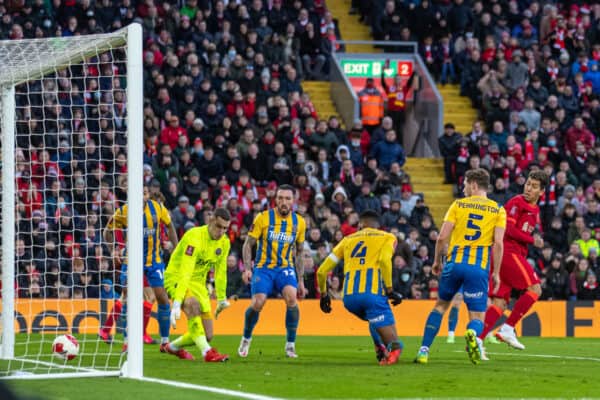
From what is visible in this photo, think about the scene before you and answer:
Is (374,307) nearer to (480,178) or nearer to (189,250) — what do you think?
(480,178)

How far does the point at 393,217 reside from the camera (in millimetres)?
23375

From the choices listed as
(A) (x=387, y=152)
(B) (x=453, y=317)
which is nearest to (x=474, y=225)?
(B) (x=453, y=317)

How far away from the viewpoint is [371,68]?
2922cm

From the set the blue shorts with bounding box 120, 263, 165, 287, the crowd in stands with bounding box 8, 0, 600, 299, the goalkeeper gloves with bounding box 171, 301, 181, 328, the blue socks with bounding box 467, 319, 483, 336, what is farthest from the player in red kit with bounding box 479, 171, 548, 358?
the crowd in stands with bounding box 8, 0, 600, 299

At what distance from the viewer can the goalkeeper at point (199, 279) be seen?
1244 centimetres

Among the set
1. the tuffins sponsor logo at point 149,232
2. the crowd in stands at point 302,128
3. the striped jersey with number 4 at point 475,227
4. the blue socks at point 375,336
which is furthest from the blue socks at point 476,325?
the crowd in stands at point 302,128

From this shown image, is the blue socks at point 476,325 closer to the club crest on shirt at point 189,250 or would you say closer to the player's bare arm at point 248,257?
the player's bare arm at point 248,257

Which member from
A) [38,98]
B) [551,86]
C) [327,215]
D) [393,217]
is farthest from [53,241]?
[551,86]

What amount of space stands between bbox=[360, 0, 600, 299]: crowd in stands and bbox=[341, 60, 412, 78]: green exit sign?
796 mm

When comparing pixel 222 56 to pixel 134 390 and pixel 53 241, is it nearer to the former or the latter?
pixel 53 241

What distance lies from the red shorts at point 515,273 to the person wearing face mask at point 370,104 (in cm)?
1284

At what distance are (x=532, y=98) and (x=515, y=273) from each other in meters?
14.2

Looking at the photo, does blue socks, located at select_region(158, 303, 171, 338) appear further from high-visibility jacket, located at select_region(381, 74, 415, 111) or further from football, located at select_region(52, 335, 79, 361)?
high-visibility jacket, located at select_region(381, 74, 415, 111)

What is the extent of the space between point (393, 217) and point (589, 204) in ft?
14.5
